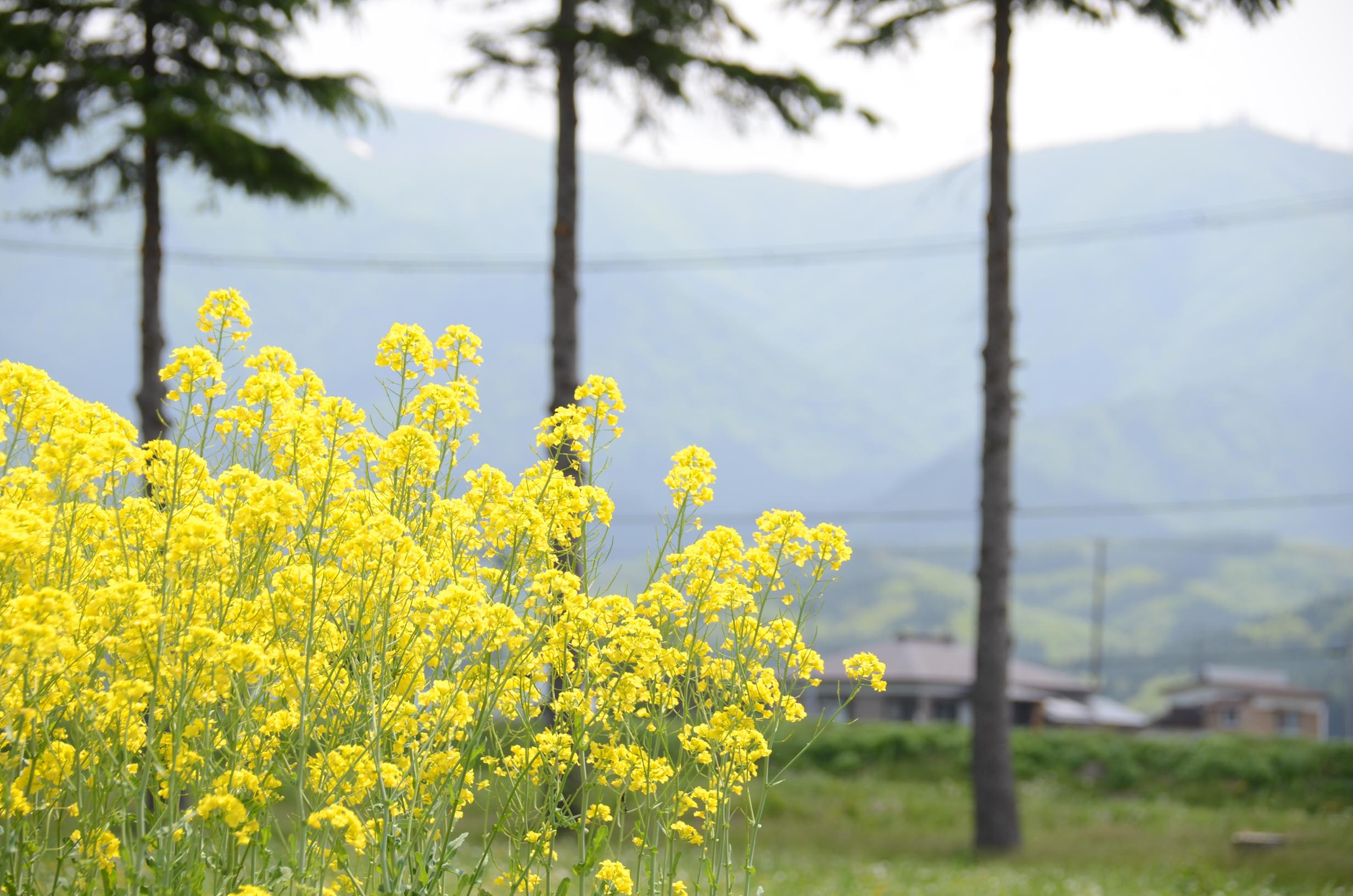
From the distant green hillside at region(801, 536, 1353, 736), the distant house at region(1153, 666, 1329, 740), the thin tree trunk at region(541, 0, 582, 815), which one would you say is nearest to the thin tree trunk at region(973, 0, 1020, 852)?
the thin tree trunk at region(541, 0, 582, 815)

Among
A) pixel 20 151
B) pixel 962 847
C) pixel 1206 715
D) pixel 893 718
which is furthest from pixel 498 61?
pixel 1206 715

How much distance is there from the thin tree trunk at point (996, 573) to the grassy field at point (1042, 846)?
0.47 metres

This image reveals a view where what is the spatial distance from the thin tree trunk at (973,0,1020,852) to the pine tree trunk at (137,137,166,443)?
7.61 m

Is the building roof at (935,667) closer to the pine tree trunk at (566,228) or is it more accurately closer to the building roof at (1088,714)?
the building roof at (1088,714)

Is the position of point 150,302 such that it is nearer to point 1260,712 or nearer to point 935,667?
point 935,667

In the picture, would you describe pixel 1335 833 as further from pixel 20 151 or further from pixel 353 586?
pixel 20 151

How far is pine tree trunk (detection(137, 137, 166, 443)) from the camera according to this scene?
10117mm

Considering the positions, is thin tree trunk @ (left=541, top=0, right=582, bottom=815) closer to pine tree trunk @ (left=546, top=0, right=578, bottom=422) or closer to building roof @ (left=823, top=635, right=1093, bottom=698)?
pine tree trunk @ (left=546, top=0, right=578, bottom=422)

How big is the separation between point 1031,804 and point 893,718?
28.0 meters

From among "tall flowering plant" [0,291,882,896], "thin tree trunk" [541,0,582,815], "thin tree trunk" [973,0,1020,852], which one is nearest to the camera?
"tall flowering plant" [0,291,882,896]

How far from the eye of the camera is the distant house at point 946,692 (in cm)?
3272

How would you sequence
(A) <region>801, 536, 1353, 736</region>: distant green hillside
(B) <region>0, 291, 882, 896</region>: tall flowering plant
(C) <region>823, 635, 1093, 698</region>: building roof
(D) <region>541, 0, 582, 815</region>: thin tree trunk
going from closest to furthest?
(B) <region>0, 291, 882, 896</region>: tall flowering plant, (D) <region>541, 0, 582, 815</region>: thin tree trunk, (C) <region>823, 635, 1093, 698</region>: building roof, (A) <region>801, 536, 1353, 736</region>: distant green hillside

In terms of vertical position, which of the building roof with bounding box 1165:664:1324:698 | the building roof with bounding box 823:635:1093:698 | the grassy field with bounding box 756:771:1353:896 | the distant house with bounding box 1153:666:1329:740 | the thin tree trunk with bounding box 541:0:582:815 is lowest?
the distant house with bounding box 1153:666:1329:740

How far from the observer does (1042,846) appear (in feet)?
33.4
